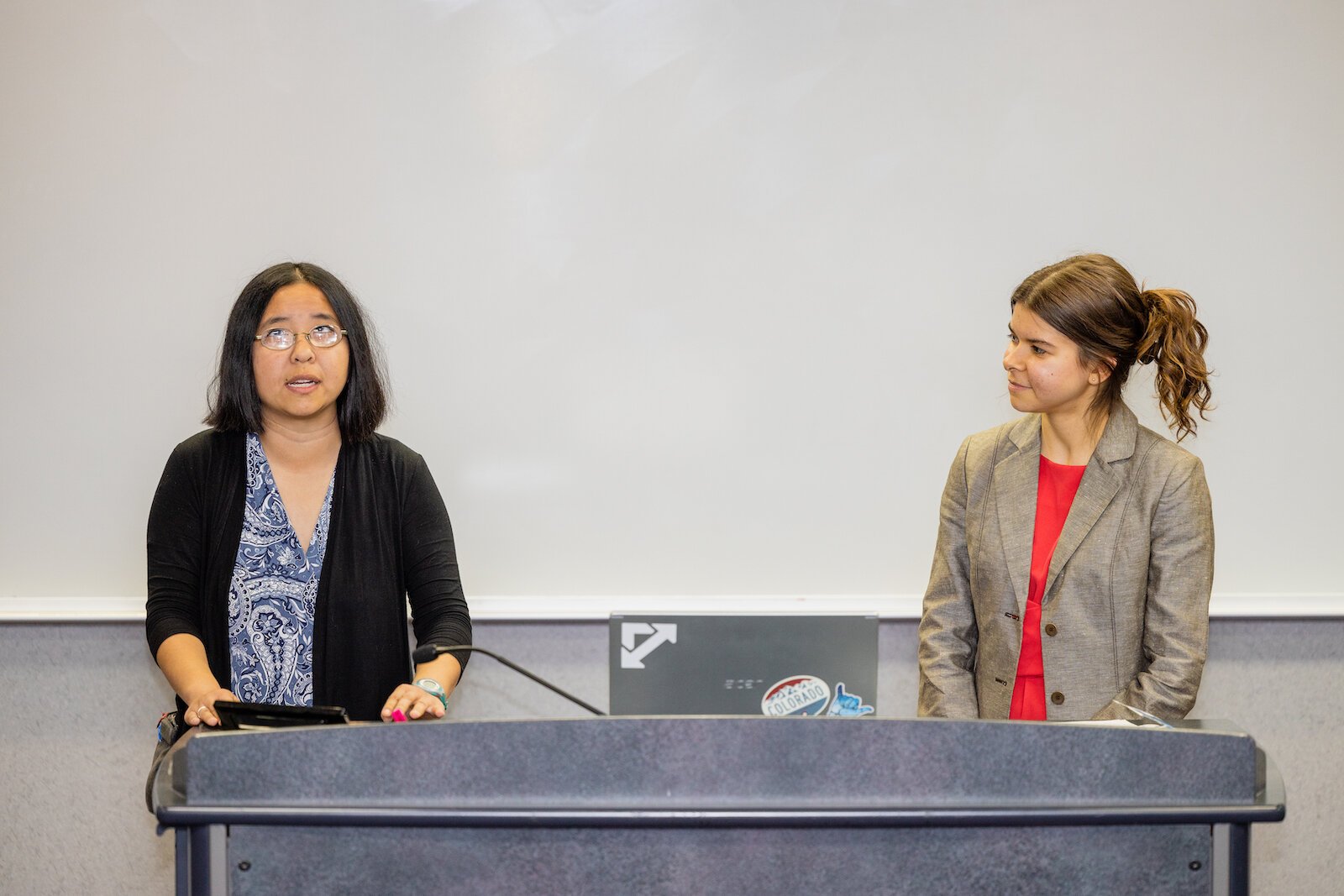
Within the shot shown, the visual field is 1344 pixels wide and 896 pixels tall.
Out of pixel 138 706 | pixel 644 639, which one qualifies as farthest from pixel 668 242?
pixel 138 706

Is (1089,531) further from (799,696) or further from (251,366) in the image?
(251,366)

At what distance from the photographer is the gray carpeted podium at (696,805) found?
0.87m

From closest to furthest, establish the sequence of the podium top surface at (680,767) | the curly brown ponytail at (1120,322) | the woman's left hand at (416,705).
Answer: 1. the podium top surface at (680,767)
2. the woman's left hand at (416,705)
3. the curly brown ponytail at (1120,322)

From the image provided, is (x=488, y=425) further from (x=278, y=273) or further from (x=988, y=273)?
(x=988, y=273)

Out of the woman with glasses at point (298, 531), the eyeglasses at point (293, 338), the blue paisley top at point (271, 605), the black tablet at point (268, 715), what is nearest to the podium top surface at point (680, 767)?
the black tablet at point (268, 715)

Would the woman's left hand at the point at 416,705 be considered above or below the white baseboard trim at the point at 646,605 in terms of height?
above

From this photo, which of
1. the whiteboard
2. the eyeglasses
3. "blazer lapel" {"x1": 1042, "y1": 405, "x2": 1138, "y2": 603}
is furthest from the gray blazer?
the eyeglasses

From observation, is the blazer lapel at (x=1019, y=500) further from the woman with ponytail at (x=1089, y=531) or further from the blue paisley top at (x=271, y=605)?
the blue paisley top at (x=271, y=605)

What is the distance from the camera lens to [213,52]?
261 cm

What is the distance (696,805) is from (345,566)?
122 centimetres

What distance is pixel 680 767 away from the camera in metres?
0.87

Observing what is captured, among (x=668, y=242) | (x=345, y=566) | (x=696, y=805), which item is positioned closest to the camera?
(x=696, y=805)

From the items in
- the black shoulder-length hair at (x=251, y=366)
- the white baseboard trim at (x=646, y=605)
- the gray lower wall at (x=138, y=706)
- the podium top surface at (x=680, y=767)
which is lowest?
the gray lower wall at (x=138, y=706)

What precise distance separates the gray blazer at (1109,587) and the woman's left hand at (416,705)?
832mm
